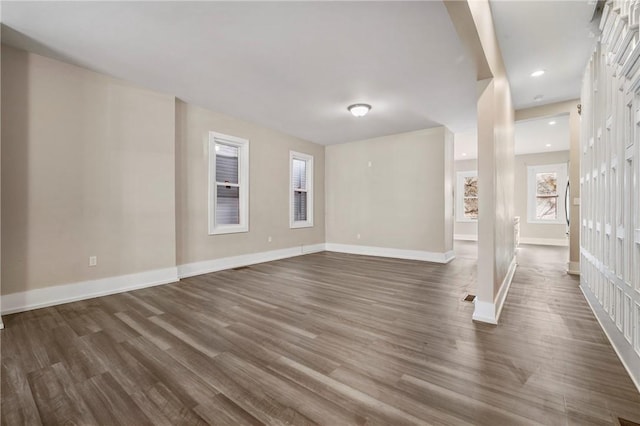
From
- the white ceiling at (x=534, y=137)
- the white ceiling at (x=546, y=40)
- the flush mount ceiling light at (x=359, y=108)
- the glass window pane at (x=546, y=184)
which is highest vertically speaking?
the white ceiling at (x=534, y=137)

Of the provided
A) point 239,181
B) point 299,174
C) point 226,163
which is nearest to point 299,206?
point 299,174

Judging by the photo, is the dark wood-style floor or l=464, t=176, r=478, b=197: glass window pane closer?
the dark wood-style floor

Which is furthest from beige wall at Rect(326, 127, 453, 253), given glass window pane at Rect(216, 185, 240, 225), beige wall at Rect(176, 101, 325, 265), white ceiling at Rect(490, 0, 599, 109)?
glass window pane at Rect(216, 185, 240, 225)

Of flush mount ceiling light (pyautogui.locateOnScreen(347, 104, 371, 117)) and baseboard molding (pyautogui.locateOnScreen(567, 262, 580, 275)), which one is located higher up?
flush mount ceiling light (pyautogui.locateOnScreen(347, 104, 371, 117))

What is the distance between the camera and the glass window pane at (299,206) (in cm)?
671

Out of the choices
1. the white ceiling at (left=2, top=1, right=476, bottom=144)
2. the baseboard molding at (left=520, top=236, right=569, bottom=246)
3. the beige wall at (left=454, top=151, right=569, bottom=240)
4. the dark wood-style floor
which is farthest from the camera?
the beige wall at (left=454, top=151, right=569, bottom=240)

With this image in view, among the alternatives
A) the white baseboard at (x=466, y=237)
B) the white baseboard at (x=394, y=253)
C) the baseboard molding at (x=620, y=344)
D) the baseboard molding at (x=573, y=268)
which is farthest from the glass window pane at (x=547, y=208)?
the baseboard molding at (x=620, y=344)

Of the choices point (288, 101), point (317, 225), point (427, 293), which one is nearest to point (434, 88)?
point (288, 101)

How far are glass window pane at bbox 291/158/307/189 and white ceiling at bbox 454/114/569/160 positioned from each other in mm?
3690

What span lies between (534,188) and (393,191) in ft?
17.9

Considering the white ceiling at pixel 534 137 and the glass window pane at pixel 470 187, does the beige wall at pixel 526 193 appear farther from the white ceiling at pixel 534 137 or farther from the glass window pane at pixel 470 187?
the glass window pane at pixel 470 187

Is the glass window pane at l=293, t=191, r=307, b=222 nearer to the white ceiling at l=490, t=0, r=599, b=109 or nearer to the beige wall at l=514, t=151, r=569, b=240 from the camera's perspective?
the white ceiling at l=490, t=0, r=599, b=109

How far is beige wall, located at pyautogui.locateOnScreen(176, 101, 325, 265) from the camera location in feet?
14.5

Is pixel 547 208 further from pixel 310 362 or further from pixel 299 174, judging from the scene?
pixel 310 362
